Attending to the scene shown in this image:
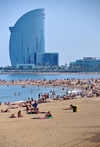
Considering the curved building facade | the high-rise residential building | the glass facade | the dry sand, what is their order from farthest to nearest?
1. the glass facade
2. the high-rise residential building
3. the curved building facade
4. the dry sand

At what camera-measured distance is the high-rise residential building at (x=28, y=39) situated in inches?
6865

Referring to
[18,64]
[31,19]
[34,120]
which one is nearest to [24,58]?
[18,64]

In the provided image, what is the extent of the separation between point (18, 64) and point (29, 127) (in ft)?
533

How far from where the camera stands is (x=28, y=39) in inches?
7028

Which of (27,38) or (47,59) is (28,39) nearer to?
(27,38)

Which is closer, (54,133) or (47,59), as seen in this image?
(54,133)

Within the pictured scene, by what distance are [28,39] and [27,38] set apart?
0.79m

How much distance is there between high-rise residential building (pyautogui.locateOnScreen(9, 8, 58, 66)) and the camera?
17438 cm

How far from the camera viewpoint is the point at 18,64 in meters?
174

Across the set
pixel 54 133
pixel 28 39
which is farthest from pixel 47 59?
pixel 54 133

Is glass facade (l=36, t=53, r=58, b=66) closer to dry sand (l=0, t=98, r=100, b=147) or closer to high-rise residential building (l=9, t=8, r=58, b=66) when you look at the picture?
high-rise residential building (l=9, t=8, r=58, b=66)

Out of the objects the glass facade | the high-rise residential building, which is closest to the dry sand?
the high-rise residential building

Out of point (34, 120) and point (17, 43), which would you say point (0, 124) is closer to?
point (34, 120)

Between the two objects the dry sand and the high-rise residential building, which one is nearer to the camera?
the dry sand
